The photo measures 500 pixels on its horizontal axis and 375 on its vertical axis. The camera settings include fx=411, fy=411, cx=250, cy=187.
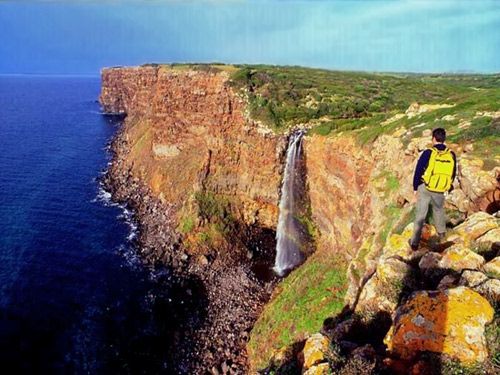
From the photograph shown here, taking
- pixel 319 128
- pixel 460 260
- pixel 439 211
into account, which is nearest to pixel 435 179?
pixel 439 211

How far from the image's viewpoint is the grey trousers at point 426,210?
1476 centimetres

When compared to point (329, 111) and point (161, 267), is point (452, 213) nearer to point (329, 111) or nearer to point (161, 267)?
point (161, 267)

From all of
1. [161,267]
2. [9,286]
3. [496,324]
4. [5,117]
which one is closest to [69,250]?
[9,286]

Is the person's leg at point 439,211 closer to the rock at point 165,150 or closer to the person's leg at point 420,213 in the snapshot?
the person's leg at point 420,213

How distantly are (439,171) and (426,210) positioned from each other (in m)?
1.52

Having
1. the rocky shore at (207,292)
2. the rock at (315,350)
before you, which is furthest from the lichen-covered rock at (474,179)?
the rocky shore at (207,292)

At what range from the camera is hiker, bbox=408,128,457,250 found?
14016mm

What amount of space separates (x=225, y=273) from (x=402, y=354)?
36816mm

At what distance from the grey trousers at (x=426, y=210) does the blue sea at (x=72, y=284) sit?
25598mm

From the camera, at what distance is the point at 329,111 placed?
5750cm

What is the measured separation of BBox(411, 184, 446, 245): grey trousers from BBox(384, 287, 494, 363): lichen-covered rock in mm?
5114

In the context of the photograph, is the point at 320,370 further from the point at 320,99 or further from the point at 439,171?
the point at 320,99

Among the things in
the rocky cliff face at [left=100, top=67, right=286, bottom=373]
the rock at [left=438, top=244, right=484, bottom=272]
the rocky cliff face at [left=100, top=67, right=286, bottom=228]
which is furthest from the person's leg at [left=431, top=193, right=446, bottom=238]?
the rocky cliff face at [left=100, top=67, right=286, bottom=228]

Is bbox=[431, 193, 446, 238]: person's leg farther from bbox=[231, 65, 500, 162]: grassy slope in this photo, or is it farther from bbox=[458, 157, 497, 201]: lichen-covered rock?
bbox=[231, 65, 500, 162]: grassy slope
